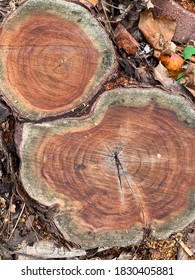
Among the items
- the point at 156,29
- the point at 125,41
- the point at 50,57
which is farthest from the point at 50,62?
the point at 156,29

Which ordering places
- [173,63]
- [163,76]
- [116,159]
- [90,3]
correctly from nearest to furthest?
[116,159], [90,3], [163,76], [173,63]

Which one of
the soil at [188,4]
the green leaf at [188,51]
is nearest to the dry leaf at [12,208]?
the green leaf at [188,51]

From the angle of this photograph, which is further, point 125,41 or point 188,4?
point 188,4

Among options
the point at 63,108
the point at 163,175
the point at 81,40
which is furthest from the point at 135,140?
the point at 81,40

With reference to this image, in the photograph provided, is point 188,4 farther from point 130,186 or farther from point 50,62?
point 130,186

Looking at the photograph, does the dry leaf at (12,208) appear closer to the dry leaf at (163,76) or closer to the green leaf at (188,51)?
the dry leaf at (163,76)
